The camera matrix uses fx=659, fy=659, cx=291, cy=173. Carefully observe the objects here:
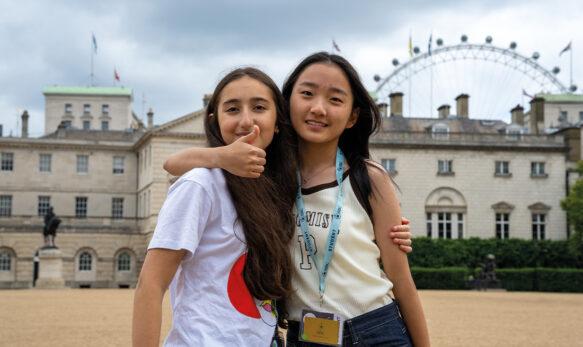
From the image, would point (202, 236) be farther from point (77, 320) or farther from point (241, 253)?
point (77, 320)

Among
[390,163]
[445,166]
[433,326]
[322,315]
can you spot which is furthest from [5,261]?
[322,315]

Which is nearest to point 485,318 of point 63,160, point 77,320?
point 77,320

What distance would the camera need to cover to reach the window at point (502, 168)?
48.3 m

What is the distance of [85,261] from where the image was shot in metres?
45.3

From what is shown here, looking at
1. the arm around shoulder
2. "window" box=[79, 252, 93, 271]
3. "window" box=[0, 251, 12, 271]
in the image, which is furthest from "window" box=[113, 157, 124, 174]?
the arm around shoulder

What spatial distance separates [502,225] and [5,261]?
34.8 m

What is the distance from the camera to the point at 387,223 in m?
2.97

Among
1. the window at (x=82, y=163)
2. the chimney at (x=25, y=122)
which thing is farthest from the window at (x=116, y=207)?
the chimney at (x=25, y=122)

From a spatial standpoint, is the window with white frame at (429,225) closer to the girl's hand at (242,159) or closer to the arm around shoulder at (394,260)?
the arm around shoulder at (394,260)

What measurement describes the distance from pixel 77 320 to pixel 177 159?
43.8ft

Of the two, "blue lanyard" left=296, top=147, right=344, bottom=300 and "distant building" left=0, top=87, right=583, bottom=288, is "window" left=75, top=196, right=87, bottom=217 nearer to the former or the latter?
"distant building" left=0, top=87, right=583, bottom=288

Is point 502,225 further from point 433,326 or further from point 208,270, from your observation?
point 208,270

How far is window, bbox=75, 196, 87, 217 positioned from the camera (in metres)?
51.5

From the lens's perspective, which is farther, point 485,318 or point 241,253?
point 485,318
